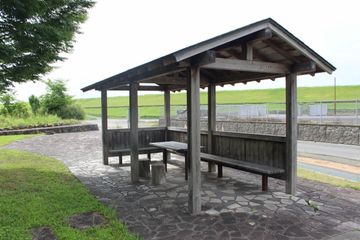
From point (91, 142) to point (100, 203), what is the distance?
958 cm

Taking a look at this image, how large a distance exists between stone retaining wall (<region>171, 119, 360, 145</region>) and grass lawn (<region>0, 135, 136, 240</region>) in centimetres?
1243

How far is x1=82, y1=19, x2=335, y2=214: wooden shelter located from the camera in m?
4.71

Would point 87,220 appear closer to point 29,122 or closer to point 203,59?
point 203,59

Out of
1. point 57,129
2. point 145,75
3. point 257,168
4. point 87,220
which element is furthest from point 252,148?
point 57,129

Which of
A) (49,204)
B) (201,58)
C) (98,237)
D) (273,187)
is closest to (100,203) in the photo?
(49,204)

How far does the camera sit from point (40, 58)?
24.5 ft

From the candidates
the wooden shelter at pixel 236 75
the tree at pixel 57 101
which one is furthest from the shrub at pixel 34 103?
the wooden shelter at pixel 236 75

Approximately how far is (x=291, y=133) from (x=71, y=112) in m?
21.6

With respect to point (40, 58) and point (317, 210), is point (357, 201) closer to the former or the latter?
point (317, 210)

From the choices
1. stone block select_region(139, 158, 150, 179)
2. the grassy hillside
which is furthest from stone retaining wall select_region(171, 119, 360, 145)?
the grassy hillside

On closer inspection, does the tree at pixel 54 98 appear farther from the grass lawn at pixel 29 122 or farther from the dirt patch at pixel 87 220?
the dirt patch at pixel 87 220

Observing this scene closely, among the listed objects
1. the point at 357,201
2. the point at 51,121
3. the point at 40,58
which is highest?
the point at 40,58

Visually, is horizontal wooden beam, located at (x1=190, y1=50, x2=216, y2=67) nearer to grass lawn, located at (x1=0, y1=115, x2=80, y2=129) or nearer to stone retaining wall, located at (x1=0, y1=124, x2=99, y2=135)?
stone retaining wall, located at (x1=0, y1=124, x2=99, y2=135)

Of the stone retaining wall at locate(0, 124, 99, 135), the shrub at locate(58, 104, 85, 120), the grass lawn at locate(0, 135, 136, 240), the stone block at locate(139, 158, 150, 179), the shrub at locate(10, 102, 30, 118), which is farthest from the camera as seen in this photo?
the shrub at locate(58, 104, 85, 120)
